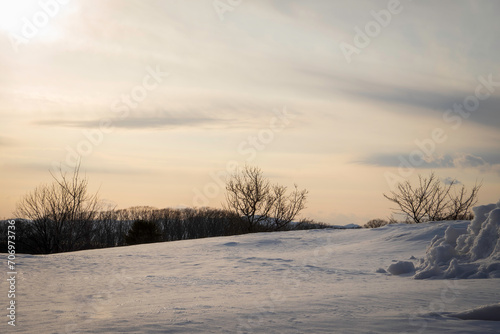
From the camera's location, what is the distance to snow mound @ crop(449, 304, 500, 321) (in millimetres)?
4457

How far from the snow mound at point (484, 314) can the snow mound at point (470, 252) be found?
10.6 ft

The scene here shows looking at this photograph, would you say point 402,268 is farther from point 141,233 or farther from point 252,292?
point 141,233

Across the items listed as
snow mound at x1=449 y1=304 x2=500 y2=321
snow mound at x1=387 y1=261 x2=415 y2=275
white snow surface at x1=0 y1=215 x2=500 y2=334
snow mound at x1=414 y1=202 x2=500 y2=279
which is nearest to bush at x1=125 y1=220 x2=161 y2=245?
white snow surface at x1=0 y1=215 x2=500 y2=334

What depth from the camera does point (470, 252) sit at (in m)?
8.20

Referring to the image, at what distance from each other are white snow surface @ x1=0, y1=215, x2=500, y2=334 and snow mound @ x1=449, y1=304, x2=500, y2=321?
0.01 meters

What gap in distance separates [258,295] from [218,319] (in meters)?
1.82

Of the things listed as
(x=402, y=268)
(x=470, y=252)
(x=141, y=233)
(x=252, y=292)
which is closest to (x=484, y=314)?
(x=252, y=292)

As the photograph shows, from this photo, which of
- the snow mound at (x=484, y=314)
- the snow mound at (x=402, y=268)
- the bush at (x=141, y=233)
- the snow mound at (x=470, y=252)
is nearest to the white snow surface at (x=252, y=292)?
the snow mound at (x=484, y=314)

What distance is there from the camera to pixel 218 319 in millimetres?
4711

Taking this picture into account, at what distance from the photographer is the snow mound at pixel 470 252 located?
7574 millimetres

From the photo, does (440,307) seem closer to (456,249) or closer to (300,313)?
(300,313)

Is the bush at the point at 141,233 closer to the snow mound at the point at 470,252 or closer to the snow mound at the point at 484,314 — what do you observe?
the snow mound at the point at 470,252

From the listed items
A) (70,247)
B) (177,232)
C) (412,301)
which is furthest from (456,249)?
(177,232)

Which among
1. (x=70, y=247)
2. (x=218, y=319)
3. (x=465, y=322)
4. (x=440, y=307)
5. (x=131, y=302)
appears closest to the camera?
(x=465, y=322)
